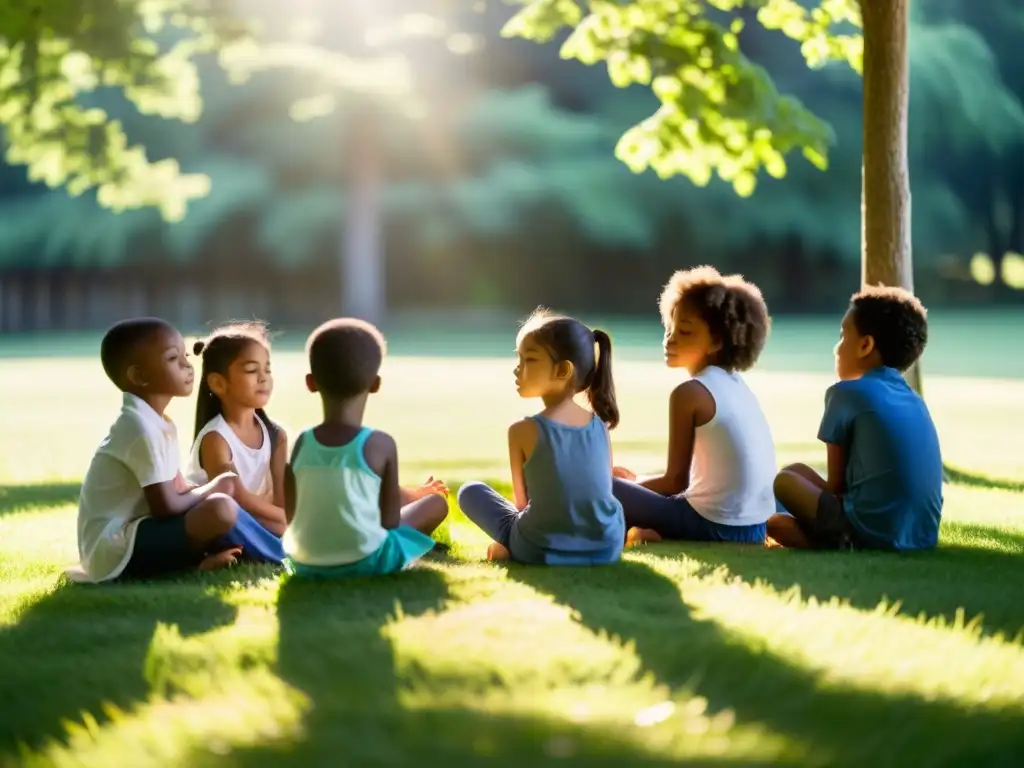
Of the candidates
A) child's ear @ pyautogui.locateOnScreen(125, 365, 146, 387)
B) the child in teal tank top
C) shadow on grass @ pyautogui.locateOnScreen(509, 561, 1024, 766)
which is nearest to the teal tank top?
the child in teal tank top

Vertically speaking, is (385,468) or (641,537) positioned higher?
(385,468)

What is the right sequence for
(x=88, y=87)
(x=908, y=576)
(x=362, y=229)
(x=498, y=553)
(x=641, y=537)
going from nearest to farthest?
1. (x=908, y=576)
2. (x=498, y=553)
3. (x=641, y=537)
4. (x=88, y=87)
5. (x=362, y=229)

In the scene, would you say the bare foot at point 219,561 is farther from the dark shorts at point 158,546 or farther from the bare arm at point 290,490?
the bare arm at point 290,490

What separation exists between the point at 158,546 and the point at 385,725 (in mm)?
2237

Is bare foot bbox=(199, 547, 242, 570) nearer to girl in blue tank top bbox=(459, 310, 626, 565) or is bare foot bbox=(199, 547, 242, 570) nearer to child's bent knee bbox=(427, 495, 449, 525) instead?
child's bent knee bbox=(427, 495, 449, 525)

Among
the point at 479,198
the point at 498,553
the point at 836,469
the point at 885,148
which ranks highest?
the point at 479,198

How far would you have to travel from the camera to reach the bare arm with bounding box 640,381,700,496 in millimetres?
5488

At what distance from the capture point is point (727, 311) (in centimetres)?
557

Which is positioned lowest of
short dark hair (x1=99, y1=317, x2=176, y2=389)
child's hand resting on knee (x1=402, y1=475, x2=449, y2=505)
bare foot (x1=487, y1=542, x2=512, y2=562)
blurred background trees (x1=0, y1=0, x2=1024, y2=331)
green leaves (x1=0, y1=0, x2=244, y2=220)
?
bare foot (x1=487, y1=542, x2=512, y2=562)

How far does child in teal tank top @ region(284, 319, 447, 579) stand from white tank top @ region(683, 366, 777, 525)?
59.4 inches

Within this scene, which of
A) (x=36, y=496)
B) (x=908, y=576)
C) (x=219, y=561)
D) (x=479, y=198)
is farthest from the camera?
(x=479, y=198)

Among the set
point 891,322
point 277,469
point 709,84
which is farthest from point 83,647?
point 709,84

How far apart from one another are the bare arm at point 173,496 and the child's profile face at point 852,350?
2.59 m

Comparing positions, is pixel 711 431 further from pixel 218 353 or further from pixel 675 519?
pixel 218 353
